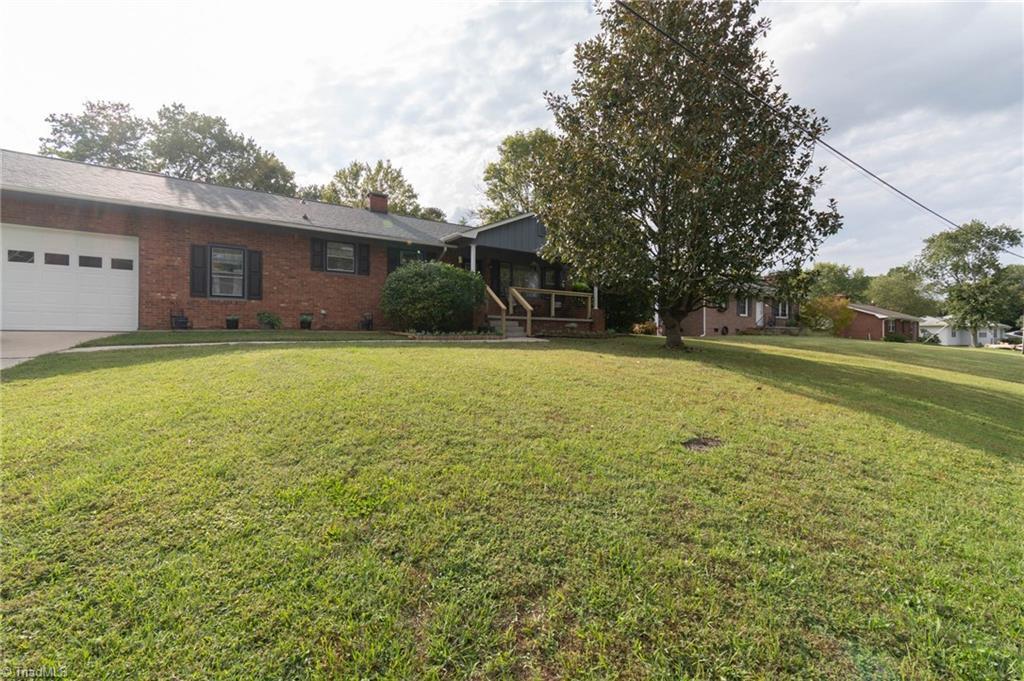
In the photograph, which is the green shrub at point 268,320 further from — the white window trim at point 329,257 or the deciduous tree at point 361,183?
the deciduous tree at point 361,183

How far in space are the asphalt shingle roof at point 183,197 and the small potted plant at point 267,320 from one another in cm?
257

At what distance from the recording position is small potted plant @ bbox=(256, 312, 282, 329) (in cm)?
1236

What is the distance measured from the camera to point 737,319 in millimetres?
26969

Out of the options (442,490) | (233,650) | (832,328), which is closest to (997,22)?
(442,490)

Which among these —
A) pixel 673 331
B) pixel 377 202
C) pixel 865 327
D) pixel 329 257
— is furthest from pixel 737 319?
pixel 329 257

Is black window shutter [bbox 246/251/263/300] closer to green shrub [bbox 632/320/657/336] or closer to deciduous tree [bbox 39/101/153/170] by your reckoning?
green shrub [bbox 632/320/657/336]

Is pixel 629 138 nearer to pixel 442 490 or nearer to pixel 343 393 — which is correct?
pixel 343 393

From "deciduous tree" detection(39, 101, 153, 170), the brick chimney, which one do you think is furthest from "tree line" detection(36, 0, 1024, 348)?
"deciduous tree" detection(39, 101, 153, 170)

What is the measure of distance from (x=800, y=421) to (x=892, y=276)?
66.4m

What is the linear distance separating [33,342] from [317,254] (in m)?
6.43

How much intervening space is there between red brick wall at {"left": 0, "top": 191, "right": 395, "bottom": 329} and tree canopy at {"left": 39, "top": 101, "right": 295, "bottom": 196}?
67.7 feet

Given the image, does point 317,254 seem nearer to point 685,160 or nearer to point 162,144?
point 685,160

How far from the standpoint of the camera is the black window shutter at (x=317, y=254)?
43.3 ft

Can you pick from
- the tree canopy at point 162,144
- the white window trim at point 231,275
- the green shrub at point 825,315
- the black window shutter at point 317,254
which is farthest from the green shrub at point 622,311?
the tree canopy at point 162,144
